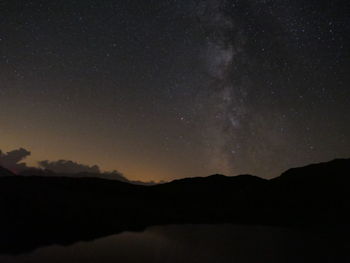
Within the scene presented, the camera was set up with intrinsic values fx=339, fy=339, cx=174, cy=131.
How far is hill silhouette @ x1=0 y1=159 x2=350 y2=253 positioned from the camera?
A: 117 feet

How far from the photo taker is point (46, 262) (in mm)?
18828

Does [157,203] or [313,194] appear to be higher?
[313,194]

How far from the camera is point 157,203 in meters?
89.1

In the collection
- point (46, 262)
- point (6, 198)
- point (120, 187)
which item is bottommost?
point (46, 262)

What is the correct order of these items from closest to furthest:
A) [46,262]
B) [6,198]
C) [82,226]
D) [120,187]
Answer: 1. [46,262]
2. [82,226]
3. [6,198]
4. [120,187]

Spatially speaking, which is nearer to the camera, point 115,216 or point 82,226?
point 82,226

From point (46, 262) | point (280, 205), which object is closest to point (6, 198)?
point (46, 262)

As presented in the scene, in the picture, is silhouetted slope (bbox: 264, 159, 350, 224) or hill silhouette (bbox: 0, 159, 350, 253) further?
silhouetted slope (bbox: 264, 159, 350, 224)

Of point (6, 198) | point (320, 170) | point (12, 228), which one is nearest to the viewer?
point (12, 228)

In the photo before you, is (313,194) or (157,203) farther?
(313,194)

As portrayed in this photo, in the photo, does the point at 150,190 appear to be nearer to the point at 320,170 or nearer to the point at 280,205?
the point at 280,205

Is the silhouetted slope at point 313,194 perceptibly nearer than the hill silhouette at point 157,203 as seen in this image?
No

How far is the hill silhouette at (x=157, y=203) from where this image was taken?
117 feet

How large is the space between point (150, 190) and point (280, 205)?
131 feet
